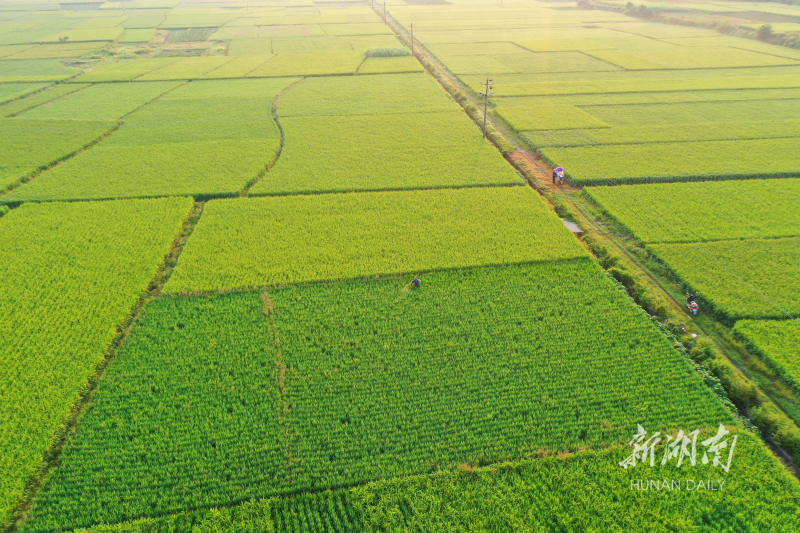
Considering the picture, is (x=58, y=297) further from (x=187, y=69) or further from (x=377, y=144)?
(x=187, y=69)

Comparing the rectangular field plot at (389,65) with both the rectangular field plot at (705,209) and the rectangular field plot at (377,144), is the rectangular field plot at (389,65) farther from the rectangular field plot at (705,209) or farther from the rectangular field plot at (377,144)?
the rectangular field plot at (705,209)

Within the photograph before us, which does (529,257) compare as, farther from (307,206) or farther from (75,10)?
(75,10)

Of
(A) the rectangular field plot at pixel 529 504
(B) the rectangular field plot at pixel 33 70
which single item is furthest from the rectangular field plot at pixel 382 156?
(B) the rectangular field plot at pixel 33 70

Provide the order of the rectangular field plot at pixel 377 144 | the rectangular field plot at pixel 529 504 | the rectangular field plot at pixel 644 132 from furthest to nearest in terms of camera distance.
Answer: the rectangular field plot at pixel 644 132
the rectangular field plot at pixel 377 144
the rectangular field plot at pixel 529 504

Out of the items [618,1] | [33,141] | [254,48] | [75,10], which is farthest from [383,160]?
[75,10]

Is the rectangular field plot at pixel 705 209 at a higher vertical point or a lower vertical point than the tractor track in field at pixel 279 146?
lower

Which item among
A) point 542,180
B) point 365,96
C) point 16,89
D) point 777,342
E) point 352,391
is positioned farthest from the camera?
point 16,89

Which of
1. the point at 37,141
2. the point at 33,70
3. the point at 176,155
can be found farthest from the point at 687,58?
the point at 33,70
